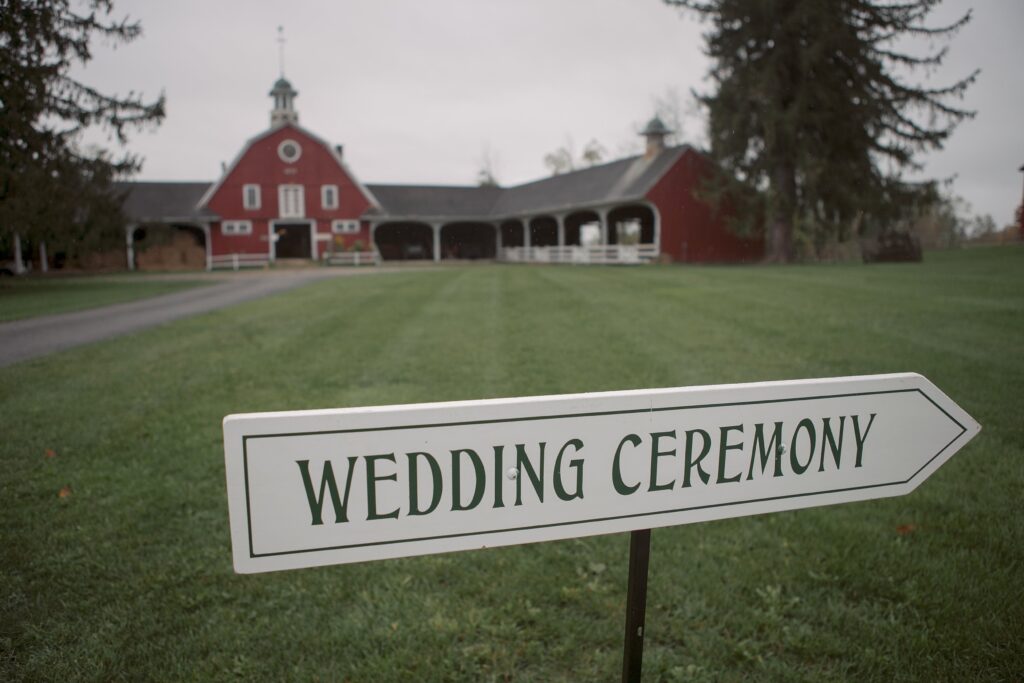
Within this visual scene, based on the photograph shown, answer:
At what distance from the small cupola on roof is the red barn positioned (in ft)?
0.17

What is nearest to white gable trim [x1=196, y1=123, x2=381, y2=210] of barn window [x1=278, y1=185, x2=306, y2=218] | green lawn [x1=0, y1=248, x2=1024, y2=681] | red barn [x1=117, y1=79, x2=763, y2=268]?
red barn [x1=117, y1=79, x2=763, y2=268]

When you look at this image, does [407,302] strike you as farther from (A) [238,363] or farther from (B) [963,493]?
(B) [963,493]

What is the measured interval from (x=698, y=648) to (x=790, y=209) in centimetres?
2749

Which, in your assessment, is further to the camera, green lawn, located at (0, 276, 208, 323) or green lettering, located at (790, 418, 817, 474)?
green lawn, located at (0, 276, 208, 323)

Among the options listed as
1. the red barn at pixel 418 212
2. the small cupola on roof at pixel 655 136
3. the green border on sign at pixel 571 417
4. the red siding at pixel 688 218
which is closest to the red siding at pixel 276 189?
the red barn at pixel 418 212

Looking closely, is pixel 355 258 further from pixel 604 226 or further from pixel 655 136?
pixel 655 136

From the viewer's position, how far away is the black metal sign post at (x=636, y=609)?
1505 millimetres

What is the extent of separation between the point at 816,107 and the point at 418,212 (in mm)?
23936

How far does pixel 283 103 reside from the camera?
4191 centimetres

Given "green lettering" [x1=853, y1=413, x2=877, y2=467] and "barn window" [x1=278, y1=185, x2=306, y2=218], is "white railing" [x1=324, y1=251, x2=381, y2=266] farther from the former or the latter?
"green lettering" [x1=853, y1=413, x2=877, y2=467]

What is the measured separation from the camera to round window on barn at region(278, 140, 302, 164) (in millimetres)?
37625

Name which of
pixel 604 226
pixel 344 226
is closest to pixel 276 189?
pixel 344 226

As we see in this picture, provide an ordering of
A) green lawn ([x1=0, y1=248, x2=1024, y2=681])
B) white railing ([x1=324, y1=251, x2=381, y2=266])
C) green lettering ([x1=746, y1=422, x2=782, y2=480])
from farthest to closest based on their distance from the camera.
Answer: white railing ([x1=324, y1=251, x2=381, y2=266]), green lawn ([x1=0, y1=248, x2=1024, y2=681]), green lettering ([x1=746, y1=422, x2=782, y2=480])

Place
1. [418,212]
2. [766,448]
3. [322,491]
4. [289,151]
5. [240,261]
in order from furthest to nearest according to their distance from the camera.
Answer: [418,212] → [289,151] → [240,261] → [766,448] → [322,491]
